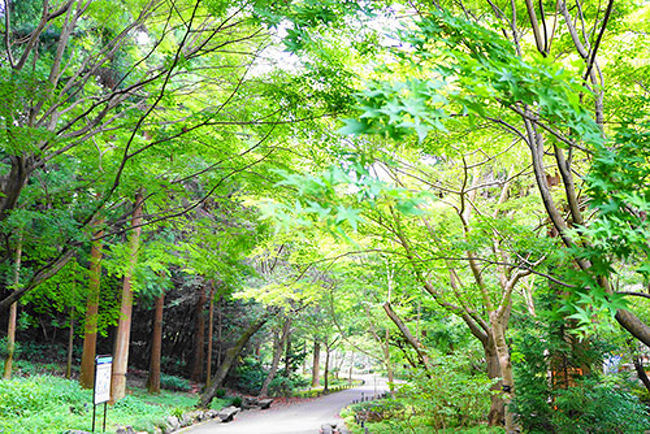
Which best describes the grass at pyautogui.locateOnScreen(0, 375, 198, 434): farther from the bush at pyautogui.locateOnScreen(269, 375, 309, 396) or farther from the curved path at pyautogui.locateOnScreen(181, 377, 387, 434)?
the bush at pyautogui.locateOnScreen(269, 375, 309, 396)

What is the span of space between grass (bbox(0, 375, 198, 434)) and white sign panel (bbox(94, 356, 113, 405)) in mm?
933

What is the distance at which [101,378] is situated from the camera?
7875 millimetres

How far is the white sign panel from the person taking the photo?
25.2ft

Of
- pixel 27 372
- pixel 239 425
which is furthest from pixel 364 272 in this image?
pixel 27 372

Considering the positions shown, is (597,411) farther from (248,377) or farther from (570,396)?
(248,377)

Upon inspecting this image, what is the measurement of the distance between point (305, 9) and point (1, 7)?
9.17m

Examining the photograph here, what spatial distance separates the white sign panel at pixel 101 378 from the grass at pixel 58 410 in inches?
36.8

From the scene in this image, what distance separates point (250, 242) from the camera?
6539mm

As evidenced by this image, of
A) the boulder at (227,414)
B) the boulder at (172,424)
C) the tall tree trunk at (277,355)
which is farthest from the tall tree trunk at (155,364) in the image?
the tall tree trunk at (277,355)

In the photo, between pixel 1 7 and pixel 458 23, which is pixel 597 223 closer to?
pixel 458 23

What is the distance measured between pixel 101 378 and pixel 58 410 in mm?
2396

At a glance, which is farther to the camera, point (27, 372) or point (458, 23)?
point (27, 372)

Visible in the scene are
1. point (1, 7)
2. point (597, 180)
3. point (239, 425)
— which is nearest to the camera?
point (597, 180)

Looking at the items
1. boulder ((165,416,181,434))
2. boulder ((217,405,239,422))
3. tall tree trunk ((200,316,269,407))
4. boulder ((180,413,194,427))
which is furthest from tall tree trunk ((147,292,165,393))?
boulder ((165,416,181,434))
